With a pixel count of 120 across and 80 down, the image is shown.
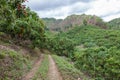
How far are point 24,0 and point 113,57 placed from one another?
3366 cm

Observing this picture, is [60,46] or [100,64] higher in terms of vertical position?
[60,46]

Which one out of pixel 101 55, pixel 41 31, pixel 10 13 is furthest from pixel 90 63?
pixel 10 13

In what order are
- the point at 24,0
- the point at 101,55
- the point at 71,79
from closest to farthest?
the point at 24,0
the point at 71,79
the point at 101,55

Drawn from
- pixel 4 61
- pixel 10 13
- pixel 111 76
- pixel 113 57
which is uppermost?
pixel 10 13

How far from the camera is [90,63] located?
44375 millimetres

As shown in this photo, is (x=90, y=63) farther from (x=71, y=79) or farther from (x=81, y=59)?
(x=71, y=79)

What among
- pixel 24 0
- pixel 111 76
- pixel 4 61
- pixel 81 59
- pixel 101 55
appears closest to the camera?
Answer: pixel 24 0

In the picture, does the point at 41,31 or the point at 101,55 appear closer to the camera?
the point at 101,55

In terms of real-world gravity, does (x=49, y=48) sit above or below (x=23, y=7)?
below

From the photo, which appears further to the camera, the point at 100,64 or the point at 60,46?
the point at 60,46

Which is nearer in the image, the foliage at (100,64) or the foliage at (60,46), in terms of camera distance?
the foliage at (100,64)

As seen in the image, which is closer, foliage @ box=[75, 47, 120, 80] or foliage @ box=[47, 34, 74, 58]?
foliage @ box=[75, 47, 120, 80]

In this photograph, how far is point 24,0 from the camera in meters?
11.5

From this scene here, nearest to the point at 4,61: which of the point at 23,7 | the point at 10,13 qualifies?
the point at 10,13
